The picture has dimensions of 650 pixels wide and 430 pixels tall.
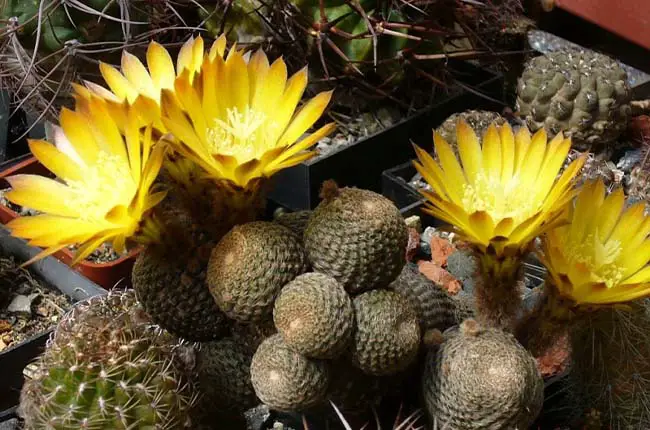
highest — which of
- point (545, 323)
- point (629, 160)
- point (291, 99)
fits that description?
point (291, 99)

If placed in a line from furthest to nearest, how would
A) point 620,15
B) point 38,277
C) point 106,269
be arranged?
1. point 620,15
2. point 38,277
3. point 106,269

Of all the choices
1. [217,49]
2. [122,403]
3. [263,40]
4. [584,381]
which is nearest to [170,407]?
[122,403]

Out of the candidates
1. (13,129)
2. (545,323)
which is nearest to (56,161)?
(545,323)

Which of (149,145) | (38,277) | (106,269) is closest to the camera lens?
(149,145)

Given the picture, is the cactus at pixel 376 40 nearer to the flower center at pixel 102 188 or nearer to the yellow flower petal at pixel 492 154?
the yellow flower petal at pixel 492 154

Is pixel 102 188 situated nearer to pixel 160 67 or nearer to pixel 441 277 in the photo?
pixel 160 67

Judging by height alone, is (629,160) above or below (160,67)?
below

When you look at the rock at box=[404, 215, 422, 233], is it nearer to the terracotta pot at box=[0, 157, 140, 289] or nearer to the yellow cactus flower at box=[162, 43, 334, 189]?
the terracotta pot at box=[0, 157, 140, 289]

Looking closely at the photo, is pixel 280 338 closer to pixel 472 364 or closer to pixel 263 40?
pixel 472 364
